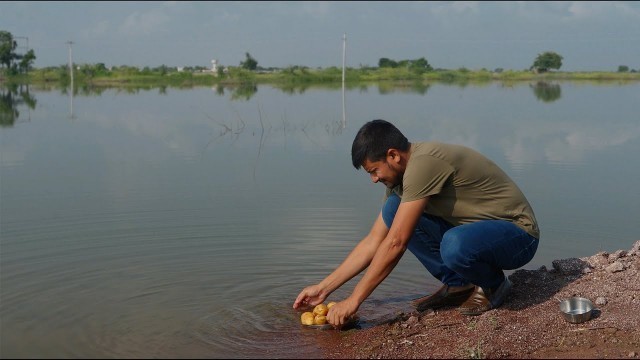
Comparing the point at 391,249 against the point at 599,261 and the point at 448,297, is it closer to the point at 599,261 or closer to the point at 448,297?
the point at 448,297

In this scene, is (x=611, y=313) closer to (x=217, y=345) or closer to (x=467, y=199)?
(x=467, y=199)

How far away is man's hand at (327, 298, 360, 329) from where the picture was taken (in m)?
4.36

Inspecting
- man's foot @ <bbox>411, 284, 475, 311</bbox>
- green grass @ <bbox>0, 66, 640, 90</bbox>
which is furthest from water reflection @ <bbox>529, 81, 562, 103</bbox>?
man's foot @ <bbox>411, 284, 475, 311</bbox>

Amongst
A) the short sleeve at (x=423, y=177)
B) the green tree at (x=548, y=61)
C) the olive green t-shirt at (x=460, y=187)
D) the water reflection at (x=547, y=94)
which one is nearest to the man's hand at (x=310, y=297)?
the olive green t-shirt at (x=460, y=187)

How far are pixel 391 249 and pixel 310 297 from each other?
33.9 inches

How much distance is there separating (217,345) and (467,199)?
1661 mm

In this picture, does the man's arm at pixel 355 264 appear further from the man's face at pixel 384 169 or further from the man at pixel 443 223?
the man's face at pixel 384 169

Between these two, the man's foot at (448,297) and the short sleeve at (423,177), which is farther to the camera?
the man's foot at (448,297)

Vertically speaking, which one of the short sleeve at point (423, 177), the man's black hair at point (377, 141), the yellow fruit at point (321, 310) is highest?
the man's black hair at point (377, 141)

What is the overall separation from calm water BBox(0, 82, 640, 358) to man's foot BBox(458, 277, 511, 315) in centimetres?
55

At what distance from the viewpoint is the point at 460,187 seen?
4.45 metres

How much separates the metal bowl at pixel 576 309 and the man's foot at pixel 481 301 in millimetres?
421

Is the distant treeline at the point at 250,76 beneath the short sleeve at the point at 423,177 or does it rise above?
above

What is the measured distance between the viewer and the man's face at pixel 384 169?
432cm
